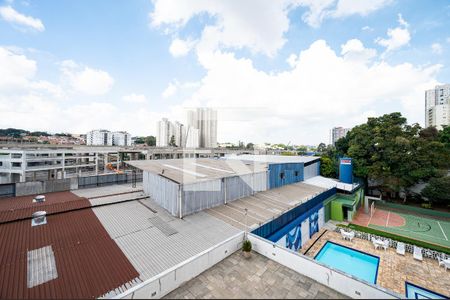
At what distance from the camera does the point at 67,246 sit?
8.36m

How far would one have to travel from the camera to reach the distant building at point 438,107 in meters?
71.6

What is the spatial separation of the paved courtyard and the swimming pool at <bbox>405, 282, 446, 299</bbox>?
7.14 meters

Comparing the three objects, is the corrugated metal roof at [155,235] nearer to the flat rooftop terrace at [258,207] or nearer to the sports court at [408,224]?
the flat rooftop terrace at [258,207]

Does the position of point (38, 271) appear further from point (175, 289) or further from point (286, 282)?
point (286, 282)

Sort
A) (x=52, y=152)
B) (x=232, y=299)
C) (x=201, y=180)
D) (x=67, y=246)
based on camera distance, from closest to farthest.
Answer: (x=232, y=299), (x=67, y=246), (x=201, y=180), (x=52, y=152)

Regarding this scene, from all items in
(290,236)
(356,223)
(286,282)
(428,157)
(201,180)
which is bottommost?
(356,223)

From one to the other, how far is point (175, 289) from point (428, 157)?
30.8 m

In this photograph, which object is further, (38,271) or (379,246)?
(379,246)

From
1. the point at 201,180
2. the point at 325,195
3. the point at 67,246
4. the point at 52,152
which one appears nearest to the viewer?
the point at 67,246

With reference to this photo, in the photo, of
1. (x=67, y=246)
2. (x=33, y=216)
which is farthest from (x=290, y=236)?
(x=33, y=216)

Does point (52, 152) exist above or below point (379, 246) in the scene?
above

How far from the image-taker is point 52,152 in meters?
36.1

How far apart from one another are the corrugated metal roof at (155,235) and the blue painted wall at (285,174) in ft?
32.2

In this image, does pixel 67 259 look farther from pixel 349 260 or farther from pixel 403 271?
pixel 403 271
